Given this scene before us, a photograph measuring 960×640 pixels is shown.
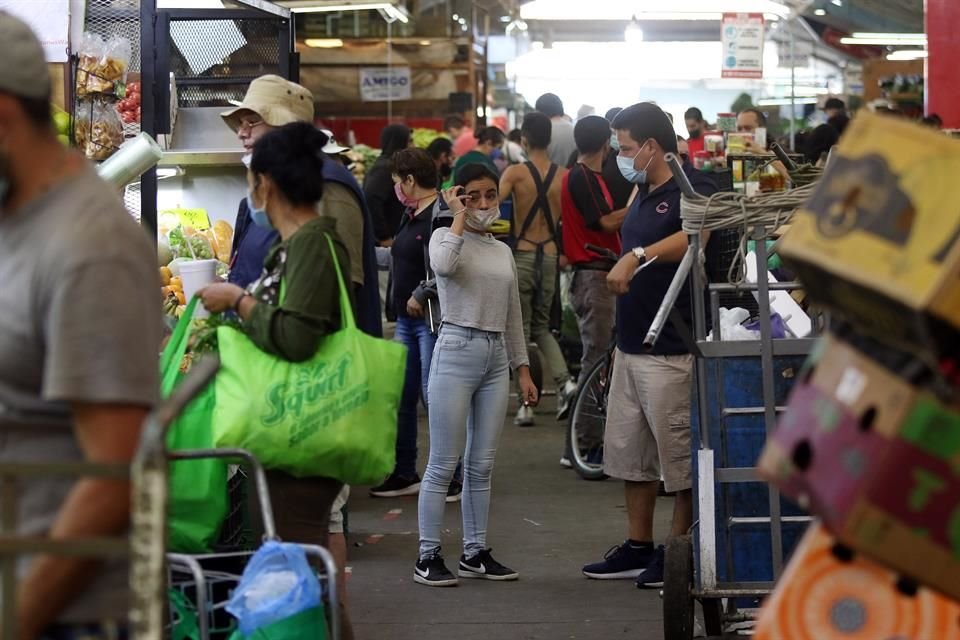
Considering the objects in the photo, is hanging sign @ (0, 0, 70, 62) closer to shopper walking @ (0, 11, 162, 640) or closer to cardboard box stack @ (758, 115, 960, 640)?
shopper walking @ (0, 11, 162, 640)

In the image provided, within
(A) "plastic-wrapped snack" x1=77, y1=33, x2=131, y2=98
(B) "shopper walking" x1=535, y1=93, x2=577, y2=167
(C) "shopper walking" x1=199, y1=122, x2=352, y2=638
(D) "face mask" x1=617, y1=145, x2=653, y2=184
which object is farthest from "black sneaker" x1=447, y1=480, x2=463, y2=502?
(B) "shopper walking" x1=535, y1=93, x2=577, y2=167

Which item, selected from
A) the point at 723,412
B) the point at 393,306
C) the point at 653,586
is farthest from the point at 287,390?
the point at 393,306

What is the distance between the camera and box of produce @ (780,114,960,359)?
2562mm

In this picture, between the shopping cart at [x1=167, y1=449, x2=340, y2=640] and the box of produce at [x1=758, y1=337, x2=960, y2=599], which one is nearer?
the box of produce at [x1=758, y1=337, x2=960, y2=599]

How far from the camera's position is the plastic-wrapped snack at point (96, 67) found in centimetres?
605

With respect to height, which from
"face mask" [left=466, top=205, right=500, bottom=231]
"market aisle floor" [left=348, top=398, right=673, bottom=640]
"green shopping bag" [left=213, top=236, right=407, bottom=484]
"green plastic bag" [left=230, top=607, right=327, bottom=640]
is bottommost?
"market aisle floor" [left=348, top=398, right=673, bottom=640]

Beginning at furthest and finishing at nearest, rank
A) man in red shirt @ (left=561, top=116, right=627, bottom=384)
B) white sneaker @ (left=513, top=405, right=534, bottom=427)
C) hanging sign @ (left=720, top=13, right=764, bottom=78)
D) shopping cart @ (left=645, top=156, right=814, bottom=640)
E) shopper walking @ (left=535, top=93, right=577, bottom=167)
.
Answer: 1. hanging sign @ (left=720, top=13, right=764, bottom=78)
2. shopper walking @ (left=535, top=93, right=577, bottom=167)
3. white sneaker @ (left=513, top=405, right=534, bottom=427)
4. man in red shirt @ (left=561, top=116, right=627, bottom=384)
5. shopping cart @ (left=645, top=156, right=814, bottom=640)

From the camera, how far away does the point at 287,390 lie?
4.23 m

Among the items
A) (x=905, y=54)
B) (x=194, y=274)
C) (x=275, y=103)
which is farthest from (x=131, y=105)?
(x=905, y=54)

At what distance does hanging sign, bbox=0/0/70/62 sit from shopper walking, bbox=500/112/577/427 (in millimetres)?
5251

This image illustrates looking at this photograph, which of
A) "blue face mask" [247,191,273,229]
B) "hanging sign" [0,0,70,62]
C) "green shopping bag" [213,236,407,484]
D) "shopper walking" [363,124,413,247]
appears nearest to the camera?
"green shopping bag" [213,236,407,484]

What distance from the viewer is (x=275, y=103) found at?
5797 mm

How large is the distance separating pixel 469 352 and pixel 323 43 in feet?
46.6

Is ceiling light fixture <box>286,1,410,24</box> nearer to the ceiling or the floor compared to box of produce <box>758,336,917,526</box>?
nearer to the ceiling
